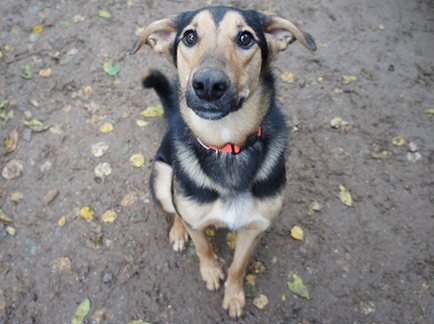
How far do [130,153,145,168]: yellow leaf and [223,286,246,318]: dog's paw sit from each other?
78.6 inches

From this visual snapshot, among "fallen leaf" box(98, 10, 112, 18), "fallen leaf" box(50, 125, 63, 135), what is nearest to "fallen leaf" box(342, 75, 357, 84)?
"fallen leaf" box(98, 10, 112, 18)

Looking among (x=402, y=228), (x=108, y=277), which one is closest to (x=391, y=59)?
(x=402, y=228)

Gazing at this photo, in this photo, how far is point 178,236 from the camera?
390 centimetres

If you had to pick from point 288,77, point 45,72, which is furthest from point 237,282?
point 45,72

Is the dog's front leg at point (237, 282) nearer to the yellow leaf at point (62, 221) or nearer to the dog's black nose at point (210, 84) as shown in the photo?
the dog's black nose at point (210, 84)

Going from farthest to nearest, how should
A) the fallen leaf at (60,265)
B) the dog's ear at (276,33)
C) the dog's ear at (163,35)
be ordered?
the fallen leaf at (60,265) → the dog's ear at (163,35) → the dog's ear at (276,33)

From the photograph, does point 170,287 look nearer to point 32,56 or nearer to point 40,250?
point 40,250

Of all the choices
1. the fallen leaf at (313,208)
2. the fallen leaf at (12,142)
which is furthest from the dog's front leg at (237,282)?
the fallen leaf at (12,142)

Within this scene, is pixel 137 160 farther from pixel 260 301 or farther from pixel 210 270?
pixel 260 301

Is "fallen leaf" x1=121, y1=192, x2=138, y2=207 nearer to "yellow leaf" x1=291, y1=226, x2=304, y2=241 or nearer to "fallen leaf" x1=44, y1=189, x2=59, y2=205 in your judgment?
"fallen leaf" x1=44, y1=189, x2=59, y2=205

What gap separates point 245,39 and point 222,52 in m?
0.28

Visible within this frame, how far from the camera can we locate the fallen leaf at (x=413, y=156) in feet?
14.8

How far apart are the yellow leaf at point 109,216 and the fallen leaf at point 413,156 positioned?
13.0ft

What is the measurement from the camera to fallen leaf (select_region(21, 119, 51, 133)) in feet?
15.5
